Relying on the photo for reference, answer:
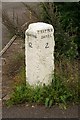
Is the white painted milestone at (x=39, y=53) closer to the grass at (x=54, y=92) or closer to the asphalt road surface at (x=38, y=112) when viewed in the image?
the grass at (x=54, y=92)

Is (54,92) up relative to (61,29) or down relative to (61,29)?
down

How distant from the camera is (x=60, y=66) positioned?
6.93m

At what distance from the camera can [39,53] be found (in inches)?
255

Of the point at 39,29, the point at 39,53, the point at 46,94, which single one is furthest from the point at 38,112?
the point at 39,29

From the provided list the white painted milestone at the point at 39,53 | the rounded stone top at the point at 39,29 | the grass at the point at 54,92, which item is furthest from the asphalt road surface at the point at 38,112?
the rounded stone top at the point at 39,29

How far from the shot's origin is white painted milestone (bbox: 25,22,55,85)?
645 centimetres

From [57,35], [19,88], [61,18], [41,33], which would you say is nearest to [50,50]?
[41,33]

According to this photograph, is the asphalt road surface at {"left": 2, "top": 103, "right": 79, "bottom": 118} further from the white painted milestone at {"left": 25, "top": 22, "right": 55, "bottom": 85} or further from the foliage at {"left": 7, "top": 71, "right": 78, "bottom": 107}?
the white painted milestone at {"left": 25, "top": 22, "right": 55, "bottom": 85}

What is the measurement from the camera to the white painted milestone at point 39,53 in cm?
645

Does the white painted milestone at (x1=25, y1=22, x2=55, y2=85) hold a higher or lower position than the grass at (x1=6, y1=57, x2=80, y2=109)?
higher

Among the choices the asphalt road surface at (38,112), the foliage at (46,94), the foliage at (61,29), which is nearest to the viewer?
the asphalt road surface at (38,112)

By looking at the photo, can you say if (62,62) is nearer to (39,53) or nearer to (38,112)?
(39,53)

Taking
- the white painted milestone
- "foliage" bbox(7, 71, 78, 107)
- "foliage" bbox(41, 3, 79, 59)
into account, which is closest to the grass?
"foliage" bbox(7, 71, 78, 107)

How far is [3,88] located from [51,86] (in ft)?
2.96
